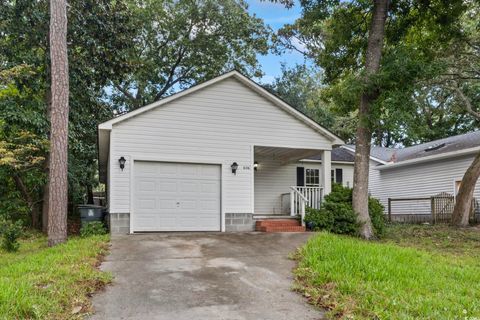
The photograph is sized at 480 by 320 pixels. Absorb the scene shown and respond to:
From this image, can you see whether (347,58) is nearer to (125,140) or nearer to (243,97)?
(243,97)

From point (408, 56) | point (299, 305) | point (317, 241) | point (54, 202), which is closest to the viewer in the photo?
point (299, 305)

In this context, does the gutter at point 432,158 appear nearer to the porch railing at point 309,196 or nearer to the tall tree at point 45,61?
the porch railing at point 309,196

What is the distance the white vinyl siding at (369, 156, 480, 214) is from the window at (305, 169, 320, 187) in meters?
5.76

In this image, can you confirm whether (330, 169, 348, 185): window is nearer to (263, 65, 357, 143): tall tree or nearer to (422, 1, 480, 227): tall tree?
(422, 1, 480, 227): tall tree

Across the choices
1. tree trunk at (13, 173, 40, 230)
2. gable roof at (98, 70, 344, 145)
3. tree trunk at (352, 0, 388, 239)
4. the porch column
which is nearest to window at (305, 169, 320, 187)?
the porch column

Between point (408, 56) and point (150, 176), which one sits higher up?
point (408, 56)

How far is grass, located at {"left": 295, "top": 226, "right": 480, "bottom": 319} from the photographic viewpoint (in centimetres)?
428

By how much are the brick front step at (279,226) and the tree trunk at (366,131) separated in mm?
1828

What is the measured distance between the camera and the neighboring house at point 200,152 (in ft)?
34.0

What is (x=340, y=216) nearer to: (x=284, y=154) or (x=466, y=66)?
(x=284, y=154)

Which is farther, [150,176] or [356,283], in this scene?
[150,176]

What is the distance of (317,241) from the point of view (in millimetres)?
8062

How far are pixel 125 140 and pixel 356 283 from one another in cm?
750

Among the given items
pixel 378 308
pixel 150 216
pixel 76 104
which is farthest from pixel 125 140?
pixel 378 308
